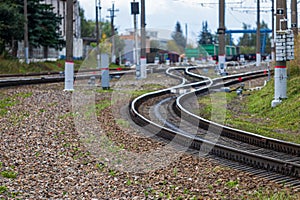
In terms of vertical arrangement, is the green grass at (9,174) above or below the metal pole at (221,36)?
below

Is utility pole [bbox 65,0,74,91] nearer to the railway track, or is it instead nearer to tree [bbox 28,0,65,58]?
the railway track

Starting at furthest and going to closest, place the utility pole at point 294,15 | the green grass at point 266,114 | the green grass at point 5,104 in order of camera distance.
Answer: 1. the utility pole at point 294,15
2. the green grass at point 5,104
3. the green grass at point 266,114

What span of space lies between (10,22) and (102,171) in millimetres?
36522

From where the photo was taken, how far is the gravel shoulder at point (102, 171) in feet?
24.3

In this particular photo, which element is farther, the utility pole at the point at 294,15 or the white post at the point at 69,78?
the utility pole at the point at 294,15

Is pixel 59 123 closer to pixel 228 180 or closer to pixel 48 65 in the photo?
pixel 228 180

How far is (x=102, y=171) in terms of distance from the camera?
885 centimetres

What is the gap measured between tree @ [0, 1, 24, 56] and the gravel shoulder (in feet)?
99.6

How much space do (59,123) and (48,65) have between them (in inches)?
1413

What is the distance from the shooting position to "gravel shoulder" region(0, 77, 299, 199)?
291 inches

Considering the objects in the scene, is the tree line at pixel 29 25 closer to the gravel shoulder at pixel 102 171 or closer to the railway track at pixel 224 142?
the railway track at pixel 224 142

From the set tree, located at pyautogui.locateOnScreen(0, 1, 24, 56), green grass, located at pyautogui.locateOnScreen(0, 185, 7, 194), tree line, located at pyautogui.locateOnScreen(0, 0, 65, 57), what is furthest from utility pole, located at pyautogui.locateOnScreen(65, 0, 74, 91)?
tree line, located at pyautogui.locateOnScreen(0, 0, 65, 57)

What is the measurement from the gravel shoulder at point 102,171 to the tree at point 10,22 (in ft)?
99.6

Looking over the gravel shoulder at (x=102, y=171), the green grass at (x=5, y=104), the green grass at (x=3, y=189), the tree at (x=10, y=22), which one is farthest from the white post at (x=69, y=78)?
the tree at (x=10, y=22)
